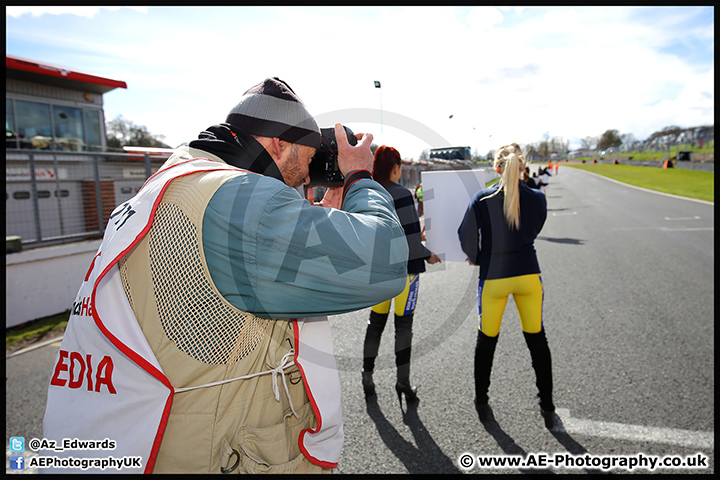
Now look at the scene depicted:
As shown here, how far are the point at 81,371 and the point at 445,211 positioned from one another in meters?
3.72

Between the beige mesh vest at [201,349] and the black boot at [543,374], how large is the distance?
7.55ft

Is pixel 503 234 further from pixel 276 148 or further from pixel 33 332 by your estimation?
pixel 33 332

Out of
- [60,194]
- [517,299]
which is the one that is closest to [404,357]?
[517,299]

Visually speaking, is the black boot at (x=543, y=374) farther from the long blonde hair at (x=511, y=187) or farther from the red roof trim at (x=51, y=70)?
the red roof trim at (x=51, y=70)

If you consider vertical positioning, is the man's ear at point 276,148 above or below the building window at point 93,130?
below

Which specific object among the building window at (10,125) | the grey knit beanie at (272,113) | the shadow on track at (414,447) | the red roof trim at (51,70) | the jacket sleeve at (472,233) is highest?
the red roof trim at (51,70)

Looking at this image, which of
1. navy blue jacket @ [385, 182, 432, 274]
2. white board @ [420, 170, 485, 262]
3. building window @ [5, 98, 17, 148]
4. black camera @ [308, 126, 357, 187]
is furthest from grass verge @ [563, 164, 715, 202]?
building window @ [5, 98, 17, 148]

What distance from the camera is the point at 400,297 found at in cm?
346

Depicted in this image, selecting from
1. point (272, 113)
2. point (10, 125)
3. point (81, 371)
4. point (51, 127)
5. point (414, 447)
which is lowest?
point (414, 447)

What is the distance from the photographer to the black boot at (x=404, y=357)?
3.31m

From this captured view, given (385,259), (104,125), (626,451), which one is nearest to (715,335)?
(626,451)

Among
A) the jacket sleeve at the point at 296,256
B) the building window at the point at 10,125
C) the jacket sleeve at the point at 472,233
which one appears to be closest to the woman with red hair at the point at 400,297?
the jacket sleeve at the point at 472,233

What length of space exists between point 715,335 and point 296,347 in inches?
201

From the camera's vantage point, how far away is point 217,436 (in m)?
1.16
